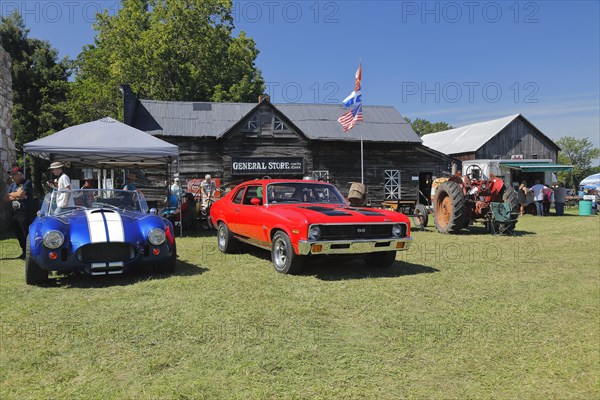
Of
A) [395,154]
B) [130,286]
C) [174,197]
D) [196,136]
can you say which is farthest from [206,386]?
[395,154]

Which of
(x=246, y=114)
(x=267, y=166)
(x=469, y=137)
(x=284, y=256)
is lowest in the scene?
(x=284, y=256)

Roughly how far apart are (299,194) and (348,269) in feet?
4.95

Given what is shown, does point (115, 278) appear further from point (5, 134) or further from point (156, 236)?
point (5, 134)

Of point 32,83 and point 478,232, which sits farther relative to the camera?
point 32,83

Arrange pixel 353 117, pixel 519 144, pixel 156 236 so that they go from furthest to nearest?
pixel 519 144, pixel 353 117, pixel 156 236

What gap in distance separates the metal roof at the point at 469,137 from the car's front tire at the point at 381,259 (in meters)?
33.0

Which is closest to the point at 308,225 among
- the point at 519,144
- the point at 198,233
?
the point at 198,233

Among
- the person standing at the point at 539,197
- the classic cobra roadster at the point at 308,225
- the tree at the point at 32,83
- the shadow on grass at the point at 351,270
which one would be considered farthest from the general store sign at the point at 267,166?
the tree at the point at 32,83

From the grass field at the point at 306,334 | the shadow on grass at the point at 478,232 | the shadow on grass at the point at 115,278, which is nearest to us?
the grass field at the point at 306,334

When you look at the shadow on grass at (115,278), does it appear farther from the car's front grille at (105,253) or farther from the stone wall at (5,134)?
A: the stone wall at (5,134)

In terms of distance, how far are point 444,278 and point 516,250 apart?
372cm

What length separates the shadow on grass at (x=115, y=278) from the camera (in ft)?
20.2

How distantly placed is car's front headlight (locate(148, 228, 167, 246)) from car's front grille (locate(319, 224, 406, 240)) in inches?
86.9

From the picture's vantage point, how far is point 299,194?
7812 millimetres
